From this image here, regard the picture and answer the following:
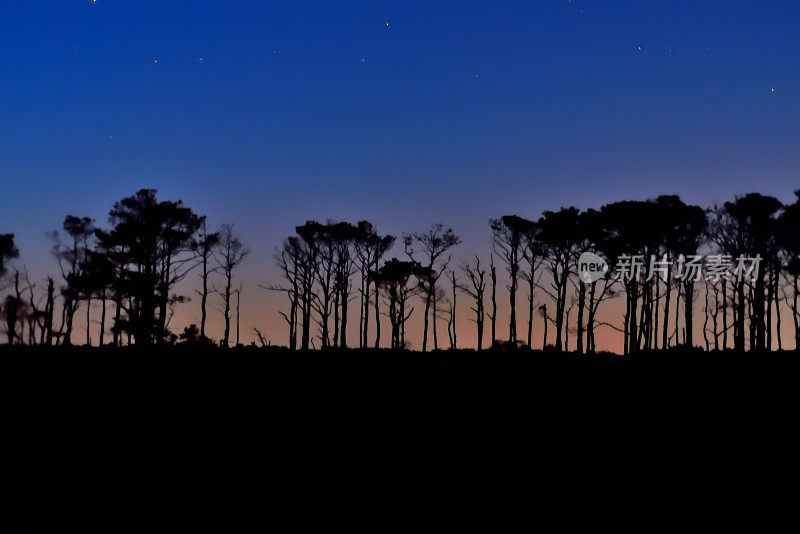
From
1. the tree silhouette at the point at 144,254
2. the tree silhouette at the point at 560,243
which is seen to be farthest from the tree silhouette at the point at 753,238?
the tree silhouette at the point at 144,254

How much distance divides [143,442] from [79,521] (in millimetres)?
3153

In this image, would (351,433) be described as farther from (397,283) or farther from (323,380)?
(397,283)

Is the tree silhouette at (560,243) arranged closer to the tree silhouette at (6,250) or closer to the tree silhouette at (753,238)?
the tree silhouette at (753,238)

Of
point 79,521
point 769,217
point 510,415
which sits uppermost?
point 769,217

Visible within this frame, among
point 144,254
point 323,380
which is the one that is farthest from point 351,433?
point 144,254

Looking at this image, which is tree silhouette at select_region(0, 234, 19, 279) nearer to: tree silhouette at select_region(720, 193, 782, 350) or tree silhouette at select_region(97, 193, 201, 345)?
tree silhouette at select_region(97, 193, 201, 345)

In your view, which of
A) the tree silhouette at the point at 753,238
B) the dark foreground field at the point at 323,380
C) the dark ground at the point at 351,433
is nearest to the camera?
the dark ground at the point at 351,433

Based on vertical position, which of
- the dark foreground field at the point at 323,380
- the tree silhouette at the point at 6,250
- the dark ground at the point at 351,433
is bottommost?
the dark ground at the point at 351,433

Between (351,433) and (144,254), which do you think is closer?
(351,433)

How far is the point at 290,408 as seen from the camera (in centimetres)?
1619

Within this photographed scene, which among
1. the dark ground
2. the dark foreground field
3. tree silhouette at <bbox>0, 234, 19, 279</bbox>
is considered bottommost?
the dark ground

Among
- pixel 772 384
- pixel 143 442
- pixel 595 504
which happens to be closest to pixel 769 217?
pixel 772 384

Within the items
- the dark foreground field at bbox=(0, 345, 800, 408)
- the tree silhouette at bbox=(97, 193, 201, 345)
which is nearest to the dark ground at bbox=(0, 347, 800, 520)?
the dark foreground field at bbox=(0, 345, 800, 408)

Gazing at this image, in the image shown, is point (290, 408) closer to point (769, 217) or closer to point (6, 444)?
point (6, 444)
